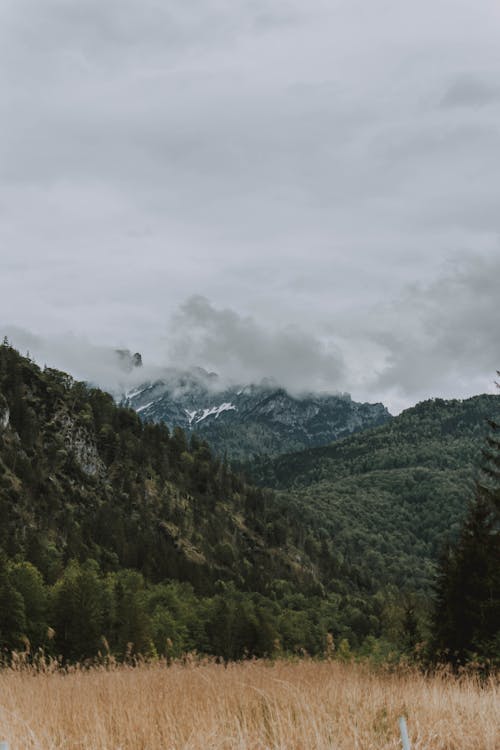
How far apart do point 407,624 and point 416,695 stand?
38.5m

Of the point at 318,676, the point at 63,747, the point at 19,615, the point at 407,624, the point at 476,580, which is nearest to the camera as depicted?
the point at 63,747

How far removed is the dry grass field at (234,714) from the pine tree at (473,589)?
1648 centimetres

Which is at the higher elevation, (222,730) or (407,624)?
(222,730)

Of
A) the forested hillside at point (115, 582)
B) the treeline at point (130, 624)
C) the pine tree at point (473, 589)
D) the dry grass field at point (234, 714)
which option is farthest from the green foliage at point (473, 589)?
the forested hillside at point (115, 582)

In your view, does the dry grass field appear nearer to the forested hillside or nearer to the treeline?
the treeline

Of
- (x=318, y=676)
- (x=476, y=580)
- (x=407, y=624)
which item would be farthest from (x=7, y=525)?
(x=318, y=676)

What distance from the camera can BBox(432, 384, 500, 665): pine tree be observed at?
26.6 metres

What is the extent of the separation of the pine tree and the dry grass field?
16.5m

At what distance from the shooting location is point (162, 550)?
17538 centimetres

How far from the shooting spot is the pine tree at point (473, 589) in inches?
1047

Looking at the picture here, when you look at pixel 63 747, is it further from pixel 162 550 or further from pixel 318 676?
pixel 162 550

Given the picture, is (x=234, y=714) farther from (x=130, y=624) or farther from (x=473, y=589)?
Result: (x=130, y=624)

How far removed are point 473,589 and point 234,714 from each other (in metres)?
25.5

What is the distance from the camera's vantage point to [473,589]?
30.3 meters
